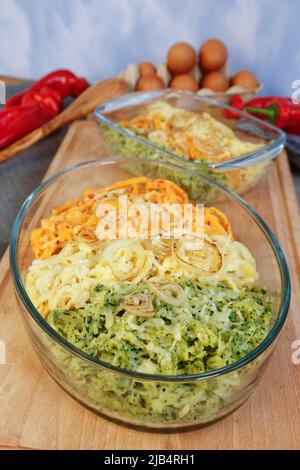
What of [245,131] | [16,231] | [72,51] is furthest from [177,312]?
[72,51]

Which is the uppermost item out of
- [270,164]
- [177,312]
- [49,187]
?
[49,187]

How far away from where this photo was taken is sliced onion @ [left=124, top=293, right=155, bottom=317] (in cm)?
130

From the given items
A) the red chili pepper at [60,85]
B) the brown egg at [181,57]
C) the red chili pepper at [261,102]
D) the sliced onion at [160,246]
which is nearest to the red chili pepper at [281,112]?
the red chili pepper at [261,102]

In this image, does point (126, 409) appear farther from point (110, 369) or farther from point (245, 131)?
point (245, 131)

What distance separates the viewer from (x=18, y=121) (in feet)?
8.43

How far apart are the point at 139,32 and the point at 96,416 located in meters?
2.64

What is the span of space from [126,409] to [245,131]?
1.73 m

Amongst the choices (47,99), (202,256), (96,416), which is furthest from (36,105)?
(96,416)

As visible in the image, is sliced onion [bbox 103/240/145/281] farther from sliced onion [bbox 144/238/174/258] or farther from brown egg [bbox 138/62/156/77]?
brown egg [bbox 138/62/156/77]

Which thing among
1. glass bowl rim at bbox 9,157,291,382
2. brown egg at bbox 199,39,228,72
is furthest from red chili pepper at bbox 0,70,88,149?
glass bowl rim at bbox 9,157,291,382

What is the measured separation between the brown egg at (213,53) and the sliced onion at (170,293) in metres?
2.03

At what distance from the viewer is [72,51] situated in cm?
347

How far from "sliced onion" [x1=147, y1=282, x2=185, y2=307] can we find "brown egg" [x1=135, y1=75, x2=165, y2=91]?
6.15 feet

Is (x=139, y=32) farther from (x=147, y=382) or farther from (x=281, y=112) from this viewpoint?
(x=147, y=382)
